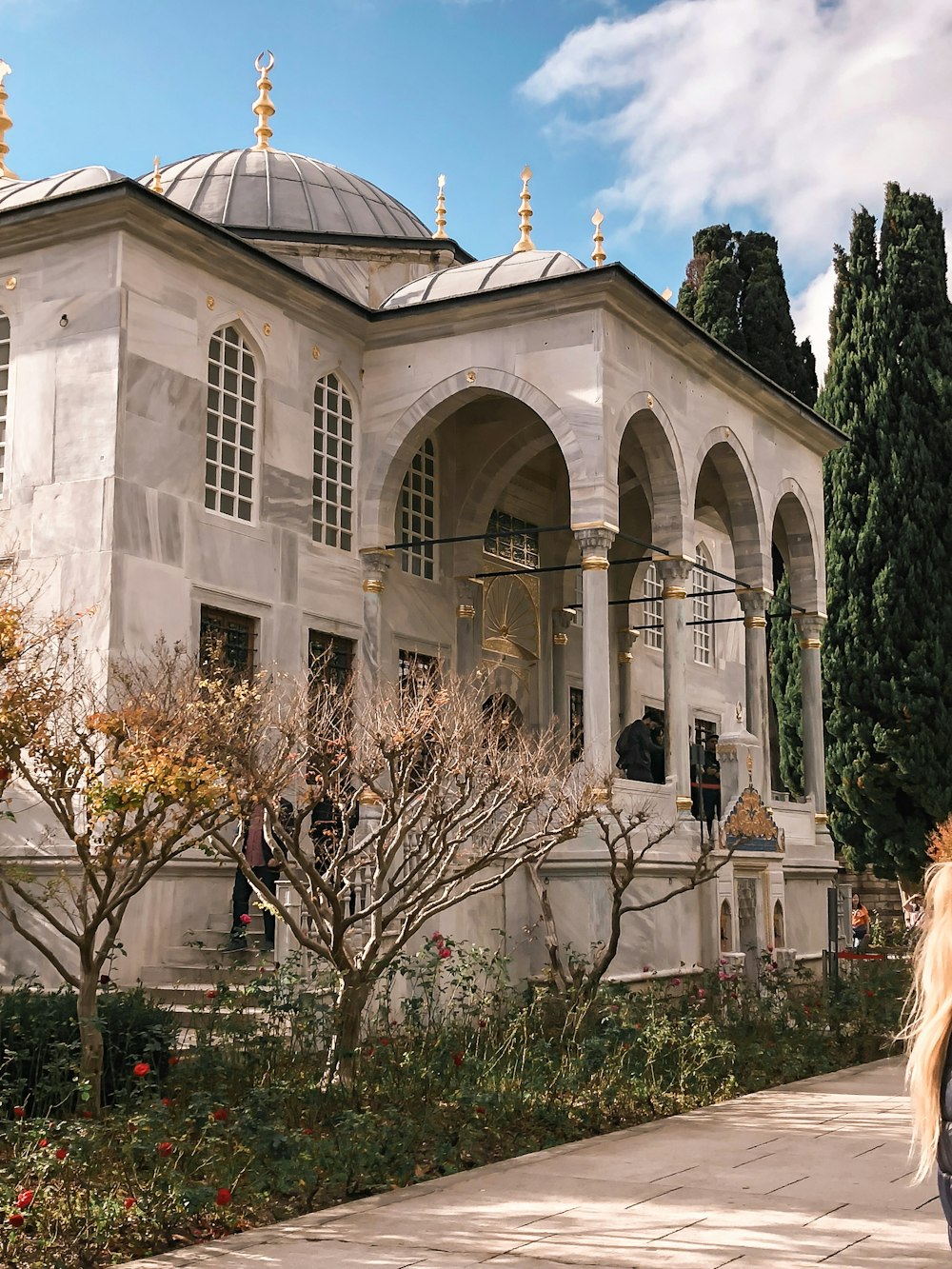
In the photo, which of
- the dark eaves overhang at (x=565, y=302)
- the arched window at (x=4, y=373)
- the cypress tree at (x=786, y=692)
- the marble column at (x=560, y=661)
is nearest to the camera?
the arched window at (x=4, y=373)

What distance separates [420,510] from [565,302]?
4.00m

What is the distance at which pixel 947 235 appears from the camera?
28.6m

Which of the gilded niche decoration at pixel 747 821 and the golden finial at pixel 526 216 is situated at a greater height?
the golden finial at pixel 526 216

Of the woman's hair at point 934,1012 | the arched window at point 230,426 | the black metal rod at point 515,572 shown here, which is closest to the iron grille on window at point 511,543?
the black metal rod at point 515,572

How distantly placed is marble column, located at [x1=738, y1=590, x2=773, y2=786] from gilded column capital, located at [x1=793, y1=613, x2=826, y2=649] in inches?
52.8

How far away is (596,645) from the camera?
1623 centimetres

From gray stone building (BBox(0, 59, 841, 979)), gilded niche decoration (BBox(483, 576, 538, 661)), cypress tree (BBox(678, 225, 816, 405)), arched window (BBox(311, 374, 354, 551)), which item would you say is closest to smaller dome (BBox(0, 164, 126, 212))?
gray stone building (BBox(0, 59, 841, 979))

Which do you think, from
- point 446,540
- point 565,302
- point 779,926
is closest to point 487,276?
point 565,302

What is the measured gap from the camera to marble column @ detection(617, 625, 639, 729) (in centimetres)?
2381

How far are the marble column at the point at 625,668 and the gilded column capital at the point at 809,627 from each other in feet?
8.98

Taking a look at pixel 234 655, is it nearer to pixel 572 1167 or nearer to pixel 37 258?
pixel 37 258

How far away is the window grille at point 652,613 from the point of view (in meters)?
25.0

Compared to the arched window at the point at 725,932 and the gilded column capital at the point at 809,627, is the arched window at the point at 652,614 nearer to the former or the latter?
the gilded column capital at the point at 809,627

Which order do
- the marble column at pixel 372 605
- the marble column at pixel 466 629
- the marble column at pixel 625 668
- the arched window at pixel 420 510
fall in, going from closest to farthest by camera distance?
the marble column at pixel 372 605, the arched window at pixel 420 510, the marble column at pixel 466 629, the marble column at pixel 625 668
